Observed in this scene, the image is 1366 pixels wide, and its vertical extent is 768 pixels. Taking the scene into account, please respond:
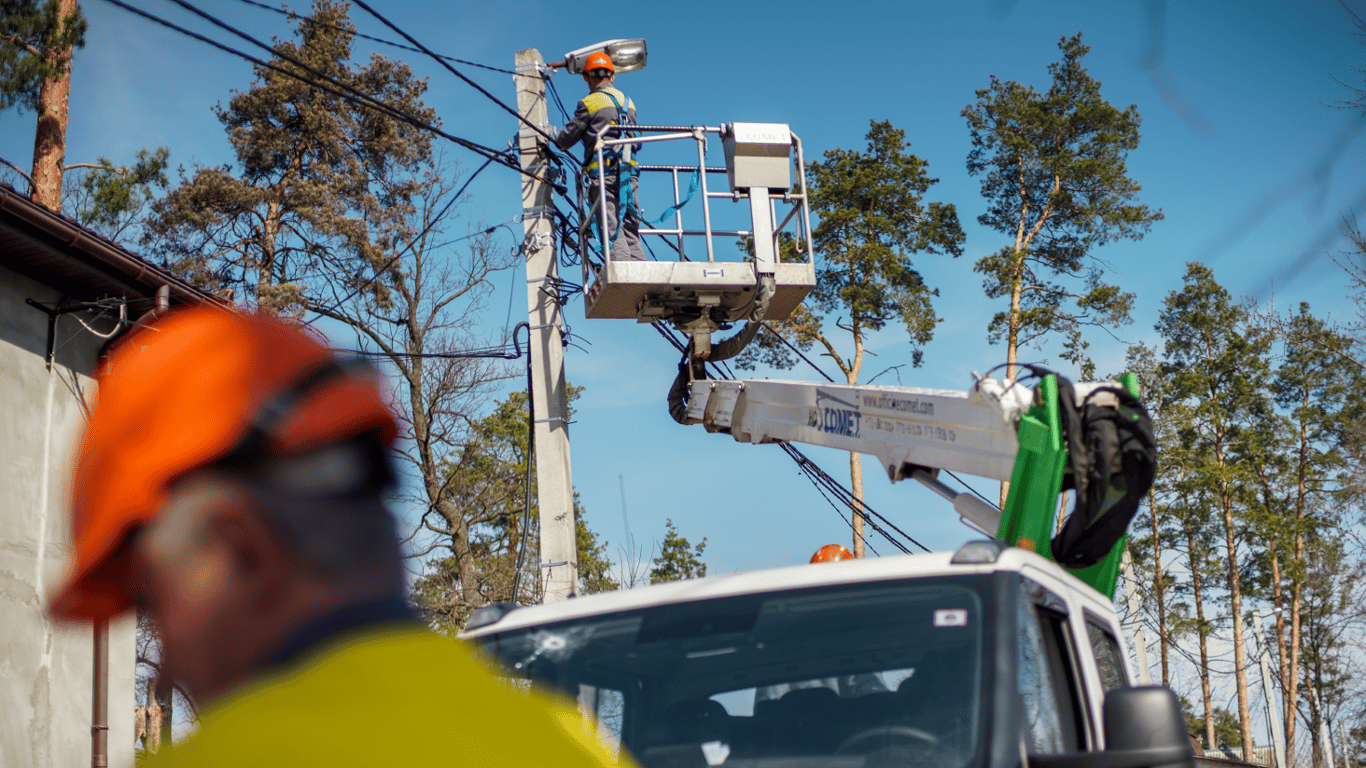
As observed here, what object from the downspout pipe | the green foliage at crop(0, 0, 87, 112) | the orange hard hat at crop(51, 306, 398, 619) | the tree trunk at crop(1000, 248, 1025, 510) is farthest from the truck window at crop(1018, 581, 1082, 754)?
the tree trunk at crop(1000, 248, 1025, 510)

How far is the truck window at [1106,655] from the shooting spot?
376 cm

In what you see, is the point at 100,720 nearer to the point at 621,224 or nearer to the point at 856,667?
the point at 621,224

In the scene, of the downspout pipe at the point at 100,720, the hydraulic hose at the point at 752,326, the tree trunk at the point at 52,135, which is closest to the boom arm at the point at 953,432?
the hydraulic hose at the point at 752,326

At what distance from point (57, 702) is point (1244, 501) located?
38.6 metres

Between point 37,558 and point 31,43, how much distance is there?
7.28 meters

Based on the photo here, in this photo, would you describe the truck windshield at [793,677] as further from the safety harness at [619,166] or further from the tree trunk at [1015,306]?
the tree trunk at [1015,306]

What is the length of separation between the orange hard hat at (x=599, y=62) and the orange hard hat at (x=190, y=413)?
1018 cm

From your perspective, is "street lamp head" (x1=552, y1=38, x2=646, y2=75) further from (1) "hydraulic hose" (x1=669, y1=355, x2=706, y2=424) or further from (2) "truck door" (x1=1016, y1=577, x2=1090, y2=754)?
(2) "truck door" (x1=1016, y1=577, x2=1090, y2=754)

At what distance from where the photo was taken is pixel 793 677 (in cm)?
316

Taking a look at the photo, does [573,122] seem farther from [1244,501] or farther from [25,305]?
[1244,501]

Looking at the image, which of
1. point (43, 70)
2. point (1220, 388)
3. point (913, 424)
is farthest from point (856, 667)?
point (1220, 388)

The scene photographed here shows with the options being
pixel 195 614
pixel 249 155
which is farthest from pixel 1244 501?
pixel 195 614

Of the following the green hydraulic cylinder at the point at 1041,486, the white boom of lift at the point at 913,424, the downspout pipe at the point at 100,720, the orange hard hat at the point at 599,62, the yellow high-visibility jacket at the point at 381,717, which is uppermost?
the orange hard hat at the point at 599,62

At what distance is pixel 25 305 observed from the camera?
36.1ft
